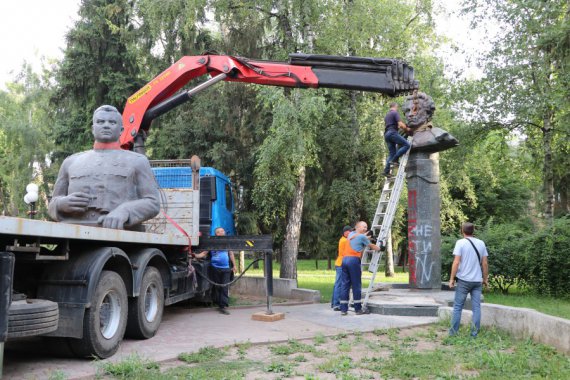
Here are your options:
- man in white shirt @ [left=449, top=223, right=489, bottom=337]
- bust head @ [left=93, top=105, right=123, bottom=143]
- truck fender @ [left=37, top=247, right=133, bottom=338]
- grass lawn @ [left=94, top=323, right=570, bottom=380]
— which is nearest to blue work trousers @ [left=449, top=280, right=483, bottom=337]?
man in white shirt @ [left=449, top=223, right=489, bottom=337]

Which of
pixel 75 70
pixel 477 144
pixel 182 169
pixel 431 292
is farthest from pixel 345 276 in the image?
pixel 75 70

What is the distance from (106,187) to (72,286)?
215 centimetres

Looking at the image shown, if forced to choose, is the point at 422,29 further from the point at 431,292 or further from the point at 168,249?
the point at 168,249

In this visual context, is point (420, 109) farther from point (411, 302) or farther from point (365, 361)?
point (365, 361)

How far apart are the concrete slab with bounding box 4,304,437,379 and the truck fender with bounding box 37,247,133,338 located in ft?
1.58

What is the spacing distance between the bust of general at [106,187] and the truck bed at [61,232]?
1.47ft

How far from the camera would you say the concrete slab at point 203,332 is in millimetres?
6051

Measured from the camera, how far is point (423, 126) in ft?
40.7

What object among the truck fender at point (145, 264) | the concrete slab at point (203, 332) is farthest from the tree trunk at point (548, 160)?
the truck fender at point (145, 264)

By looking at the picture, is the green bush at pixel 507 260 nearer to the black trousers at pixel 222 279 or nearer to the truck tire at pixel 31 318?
the black trousers at pixel 222 279

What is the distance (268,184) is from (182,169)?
211 inches

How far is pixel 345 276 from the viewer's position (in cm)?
1048

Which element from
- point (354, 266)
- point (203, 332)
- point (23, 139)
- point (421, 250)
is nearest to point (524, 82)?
point (421, 250)

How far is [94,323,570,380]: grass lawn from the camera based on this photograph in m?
5.67
